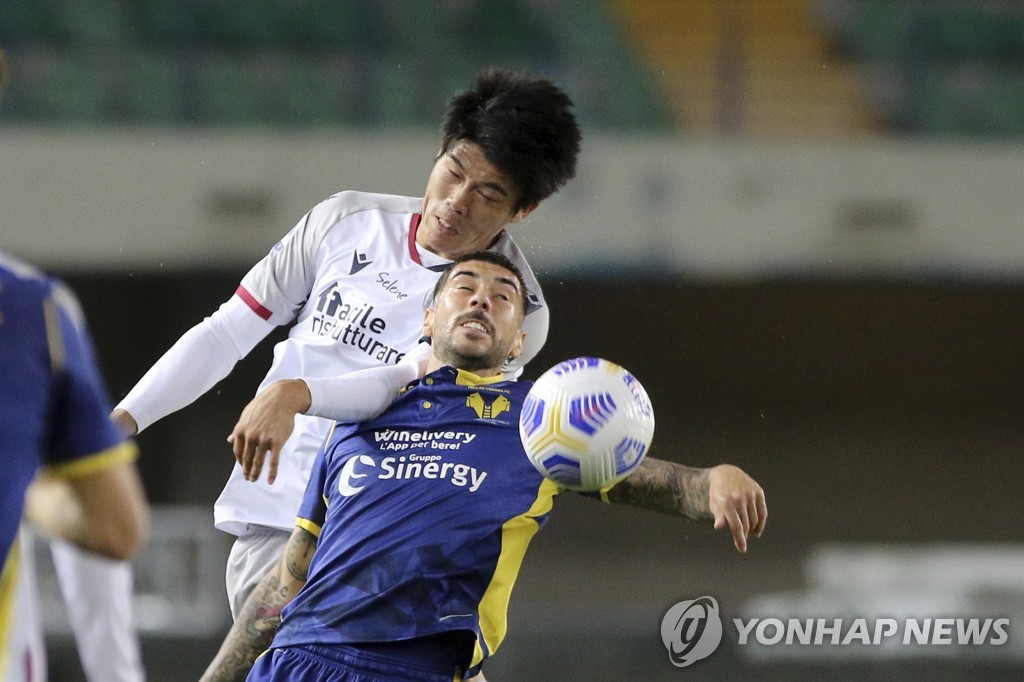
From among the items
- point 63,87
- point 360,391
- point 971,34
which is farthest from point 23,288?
point 971,34

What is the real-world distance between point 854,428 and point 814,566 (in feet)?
3.65

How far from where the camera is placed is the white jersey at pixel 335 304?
358 centimetres

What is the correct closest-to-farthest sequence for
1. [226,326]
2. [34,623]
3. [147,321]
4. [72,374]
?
[72,374] → [34,623] → [226,326] → [147,321]

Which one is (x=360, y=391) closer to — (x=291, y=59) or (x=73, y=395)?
(x=73, y=395)

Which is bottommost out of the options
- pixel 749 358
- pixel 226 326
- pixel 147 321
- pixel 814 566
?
pixel 226 326

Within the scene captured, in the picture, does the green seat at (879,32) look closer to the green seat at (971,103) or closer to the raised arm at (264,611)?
the green seat at (971,103)

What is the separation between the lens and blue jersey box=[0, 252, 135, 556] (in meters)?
1.69

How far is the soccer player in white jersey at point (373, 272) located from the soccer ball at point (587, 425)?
1.95ft

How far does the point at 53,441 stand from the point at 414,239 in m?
1.97

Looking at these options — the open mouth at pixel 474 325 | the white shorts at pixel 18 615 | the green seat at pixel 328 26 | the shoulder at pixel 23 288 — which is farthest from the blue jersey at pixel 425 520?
the green seat at pixel 328 26

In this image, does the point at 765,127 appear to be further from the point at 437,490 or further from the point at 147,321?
the point at 437,490

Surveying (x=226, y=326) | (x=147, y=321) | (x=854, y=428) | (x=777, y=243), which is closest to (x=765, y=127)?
(x=777, y=243)

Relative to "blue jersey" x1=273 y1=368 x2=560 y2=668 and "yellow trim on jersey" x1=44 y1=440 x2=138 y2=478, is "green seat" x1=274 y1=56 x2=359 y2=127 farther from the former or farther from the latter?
"yellow trim on jersey" x1=44 y1=440 x2=138 y2=478

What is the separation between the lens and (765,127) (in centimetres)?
925
